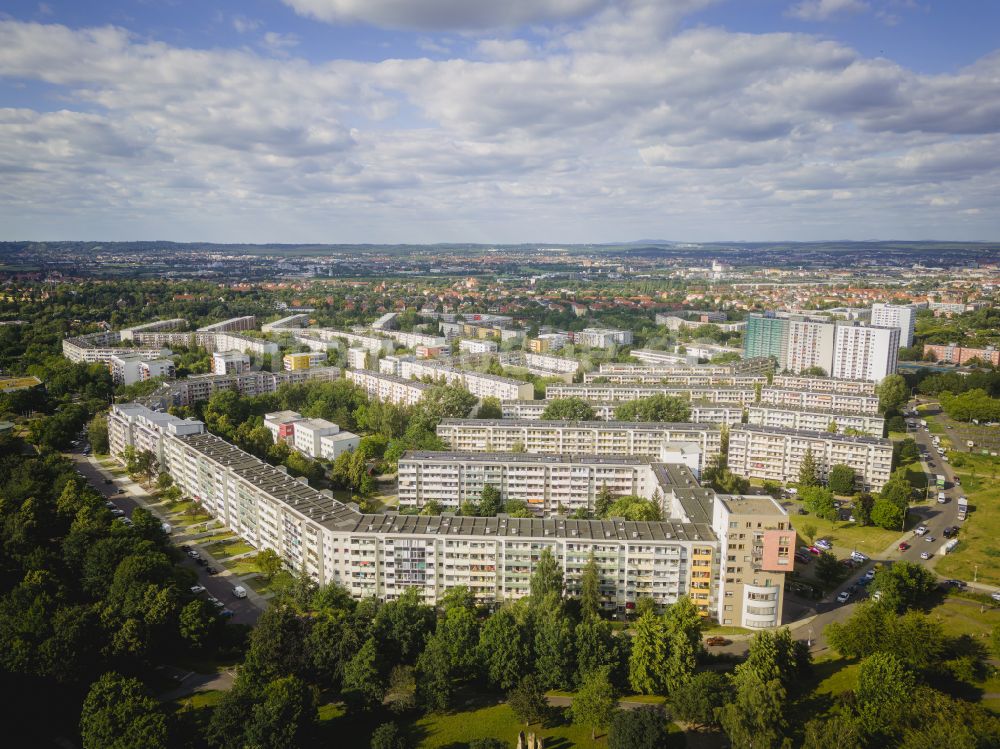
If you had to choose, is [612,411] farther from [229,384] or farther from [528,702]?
[528,702]

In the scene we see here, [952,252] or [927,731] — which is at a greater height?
[952,252]

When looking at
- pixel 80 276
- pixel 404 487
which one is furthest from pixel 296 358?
pixel 80 276

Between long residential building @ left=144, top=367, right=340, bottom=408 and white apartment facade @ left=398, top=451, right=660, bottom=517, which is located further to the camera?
long residential building @ left=144, top=367, right=340, bottom=408

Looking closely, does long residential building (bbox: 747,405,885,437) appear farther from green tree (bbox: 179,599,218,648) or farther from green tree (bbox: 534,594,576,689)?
green tree (bbox: 179,599,218,648)

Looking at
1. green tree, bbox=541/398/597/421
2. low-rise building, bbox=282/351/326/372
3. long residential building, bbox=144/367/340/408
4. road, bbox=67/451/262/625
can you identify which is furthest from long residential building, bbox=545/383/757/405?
road, bbox=67/451/262/625

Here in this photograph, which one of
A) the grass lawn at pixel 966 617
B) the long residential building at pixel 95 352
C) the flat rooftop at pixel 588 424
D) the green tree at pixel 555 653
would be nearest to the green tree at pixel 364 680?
the green tree at pixel 555 653

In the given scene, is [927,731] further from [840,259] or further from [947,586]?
[840,259]

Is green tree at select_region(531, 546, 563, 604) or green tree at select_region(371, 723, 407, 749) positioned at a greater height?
green tree at select_region(531, 546, 563, 604)
